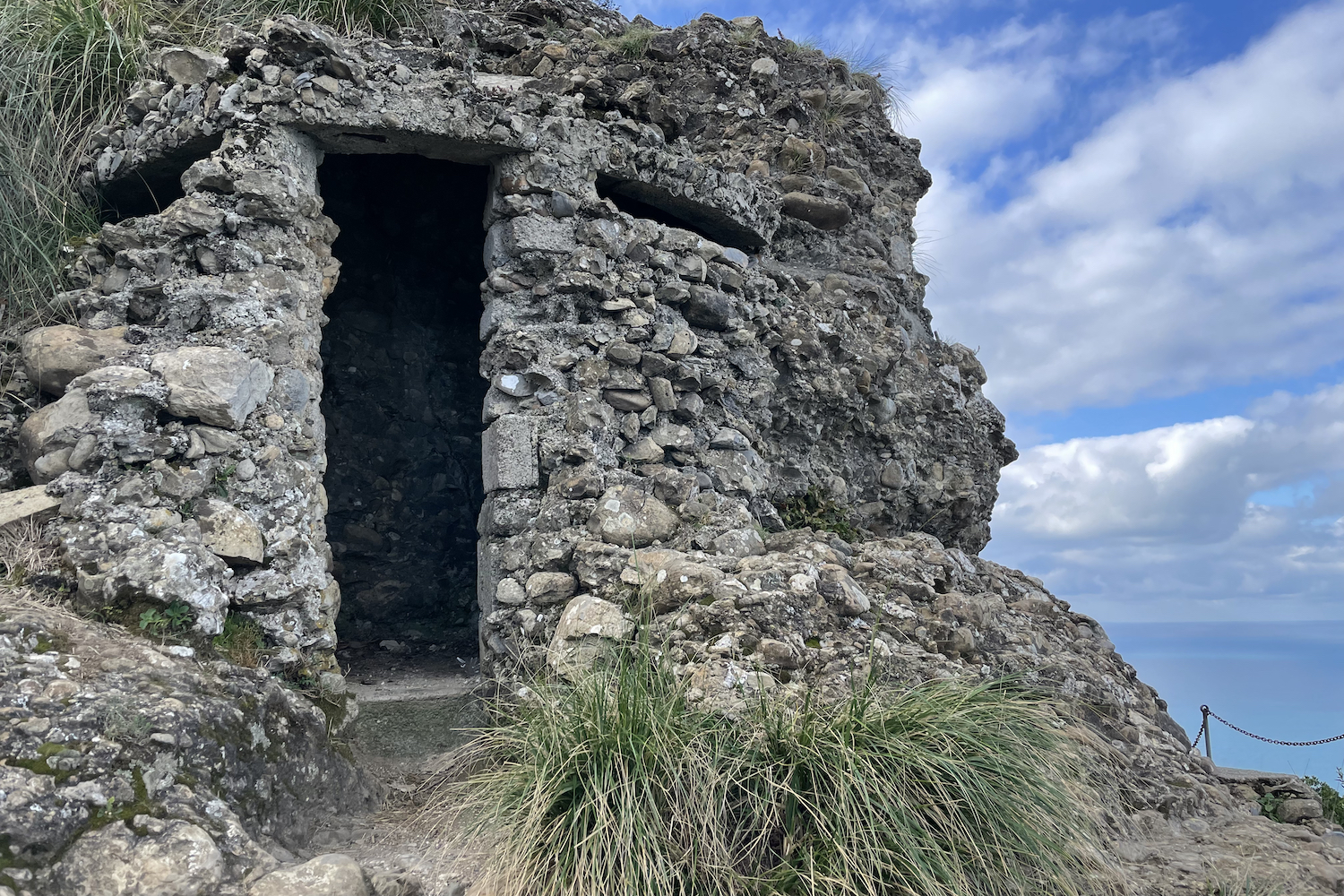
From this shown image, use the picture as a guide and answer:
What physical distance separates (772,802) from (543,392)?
2.49m

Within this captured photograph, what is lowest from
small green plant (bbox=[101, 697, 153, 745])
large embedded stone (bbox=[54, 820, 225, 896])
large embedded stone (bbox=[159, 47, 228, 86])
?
large embedded stone (bbox=[54, 820, 225, 896])

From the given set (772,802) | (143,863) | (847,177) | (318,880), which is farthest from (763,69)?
(143,863)

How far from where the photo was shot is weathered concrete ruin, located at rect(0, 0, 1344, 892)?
390 centimetres

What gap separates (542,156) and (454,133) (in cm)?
46

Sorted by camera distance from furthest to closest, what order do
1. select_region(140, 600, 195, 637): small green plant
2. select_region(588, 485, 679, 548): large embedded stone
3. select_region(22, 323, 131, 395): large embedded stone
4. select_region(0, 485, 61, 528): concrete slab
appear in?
select_region(588, 485, 679, 548): large embedded stone → select_region(22, 323, 131, 395): large embedded stone → select_region(0, 485, 61, 528): concrete slab → select_region(140, 600, 195, 637): small green plant

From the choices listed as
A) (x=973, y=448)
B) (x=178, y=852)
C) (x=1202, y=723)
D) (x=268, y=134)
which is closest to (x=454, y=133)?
(x=268, y=134)

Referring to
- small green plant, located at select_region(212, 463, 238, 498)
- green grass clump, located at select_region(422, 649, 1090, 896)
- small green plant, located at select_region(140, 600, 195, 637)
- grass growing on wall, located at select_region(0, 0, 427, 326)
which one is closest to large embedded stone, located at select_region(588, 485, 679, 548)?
green grass clump, located at select_region(422, 649, 1090, 896)

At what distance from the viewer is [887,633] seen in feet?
13.6

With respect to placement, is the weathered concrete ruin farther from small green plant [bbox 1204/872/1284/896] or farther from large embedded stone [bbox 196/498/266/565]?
small green plant [bbox 1204/872/1284/896]

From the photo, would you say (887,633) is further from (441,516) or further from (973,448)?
(441,516)

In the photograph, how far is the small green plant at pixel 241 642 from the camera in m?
3.79

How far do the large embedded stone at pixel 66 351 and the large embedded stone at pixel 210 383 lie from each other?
0.35 m

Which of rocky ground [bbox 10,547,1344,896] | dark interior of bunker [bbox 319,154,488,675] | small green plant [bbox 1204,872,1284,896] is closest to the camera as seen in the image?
rocky ground [bbox 10,547,1344,896]

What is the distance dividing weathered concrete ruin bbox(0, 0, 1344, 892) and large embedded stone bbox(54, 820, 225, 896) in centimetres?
2
